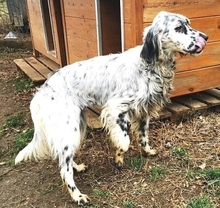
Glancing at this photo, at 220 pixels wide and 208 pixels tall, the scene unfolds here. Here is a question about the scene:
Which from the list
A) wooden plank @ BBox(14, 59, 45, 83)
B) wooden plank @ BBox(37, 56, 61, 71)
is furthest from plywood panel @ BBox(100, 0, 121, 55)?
wooden plank @ BBox(37, 56, 61, 71)

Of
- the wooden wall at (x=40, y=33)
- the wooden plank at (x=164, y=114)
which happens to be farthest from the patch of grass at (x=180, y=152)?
the wooden wall at (x=40, y=33)

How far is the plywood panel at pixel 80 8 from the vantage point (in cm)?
429

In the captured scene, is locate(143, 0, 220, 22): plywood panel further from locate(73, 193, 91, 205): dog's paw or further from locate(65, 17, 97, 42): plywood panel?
locate(73, 193, 91, 205): dog's paw

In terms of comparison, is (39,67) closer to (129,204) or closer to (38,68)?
(38,68)

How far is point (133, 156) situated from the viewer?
3.48 m

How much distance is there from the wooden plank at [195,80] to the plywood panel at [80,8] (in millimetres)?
1437

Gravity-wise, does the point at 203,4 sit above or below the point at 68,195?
above

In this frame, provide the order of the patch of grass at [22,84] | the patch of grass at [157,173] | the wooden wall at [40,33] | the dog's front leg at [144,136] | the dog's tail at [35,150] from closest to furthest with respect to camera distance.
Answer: the dog's tail at [35,150], the patch of grass at [157,173], the dog's front leg at [144,136], the wooden wall at [40,33], the patch of grass at [22,84]

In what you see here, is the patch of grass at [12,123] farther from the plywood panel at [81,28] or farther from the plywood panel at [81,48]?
the plywood panel at [81,28]

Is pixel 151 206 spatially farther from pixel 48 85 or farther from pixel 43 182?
pixel 48 85

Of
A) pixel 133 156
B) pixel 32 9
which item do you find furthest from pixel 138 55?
pixel 32 9

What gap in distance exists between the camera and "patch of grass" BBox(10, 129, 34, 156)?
389 centimetres

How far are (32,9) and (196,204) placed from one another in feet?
19.5

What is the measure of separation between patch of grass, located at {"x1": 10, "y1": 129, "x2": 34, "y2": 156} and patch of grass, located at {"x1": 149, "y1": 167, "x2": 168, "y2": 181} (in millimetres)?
1665
